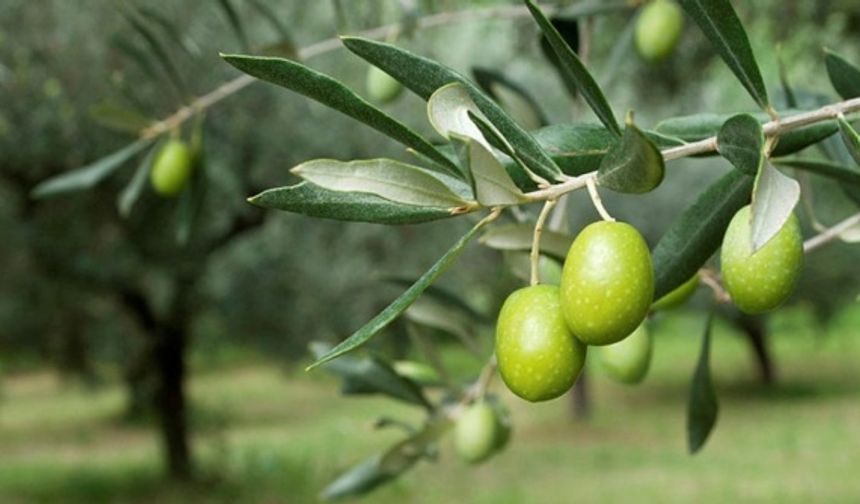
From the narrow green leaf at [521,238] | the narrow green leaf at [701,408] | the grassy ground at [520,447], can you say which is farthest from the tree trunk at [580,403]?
the narrow green leaf at [521,238]

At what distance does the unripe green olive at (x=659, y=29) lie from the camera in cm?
152

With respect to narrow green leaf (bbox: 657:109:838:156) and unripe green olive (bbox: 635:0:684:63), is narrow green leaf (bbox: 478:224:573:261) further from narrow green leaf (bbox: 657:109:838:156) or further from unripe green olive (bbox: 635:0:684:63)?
unripe green olive (bbox: 635:0:684:63)

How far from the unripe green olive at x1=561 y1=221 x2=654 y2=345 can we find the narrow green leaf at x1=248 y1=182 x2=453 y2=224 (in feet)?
0.34

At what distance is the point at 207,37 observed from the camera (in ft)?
21.4

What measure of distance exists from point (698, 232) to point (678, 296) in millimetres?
159

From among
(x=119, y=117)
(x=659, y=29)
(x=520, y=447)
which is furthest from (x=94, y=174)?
(x=520, y=447)

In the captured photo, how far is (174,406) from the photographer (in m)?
10.7

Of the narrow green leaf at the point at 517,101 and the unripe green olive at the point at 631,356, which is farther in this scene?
the narrow green leaf at the point at 517,101

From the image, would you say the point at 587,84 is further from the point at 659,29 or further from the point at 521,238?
the point at 659,29

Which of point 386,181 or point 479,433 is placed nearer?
point 386,181

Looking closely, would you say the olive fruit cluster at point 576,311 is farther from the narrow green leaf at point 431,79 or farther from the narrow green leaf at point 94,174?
the narrow green leaf at point 94,174

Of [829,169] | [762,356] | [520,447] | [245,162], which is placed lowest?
[829,169]

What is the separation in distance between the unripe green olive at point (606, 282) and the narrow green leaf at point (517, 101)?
2.90 feet

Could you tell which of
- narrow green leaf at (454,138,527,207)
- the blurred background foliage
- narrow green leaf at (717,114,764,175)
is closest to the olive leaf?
narrow green leaf at (454,138,527,207)
